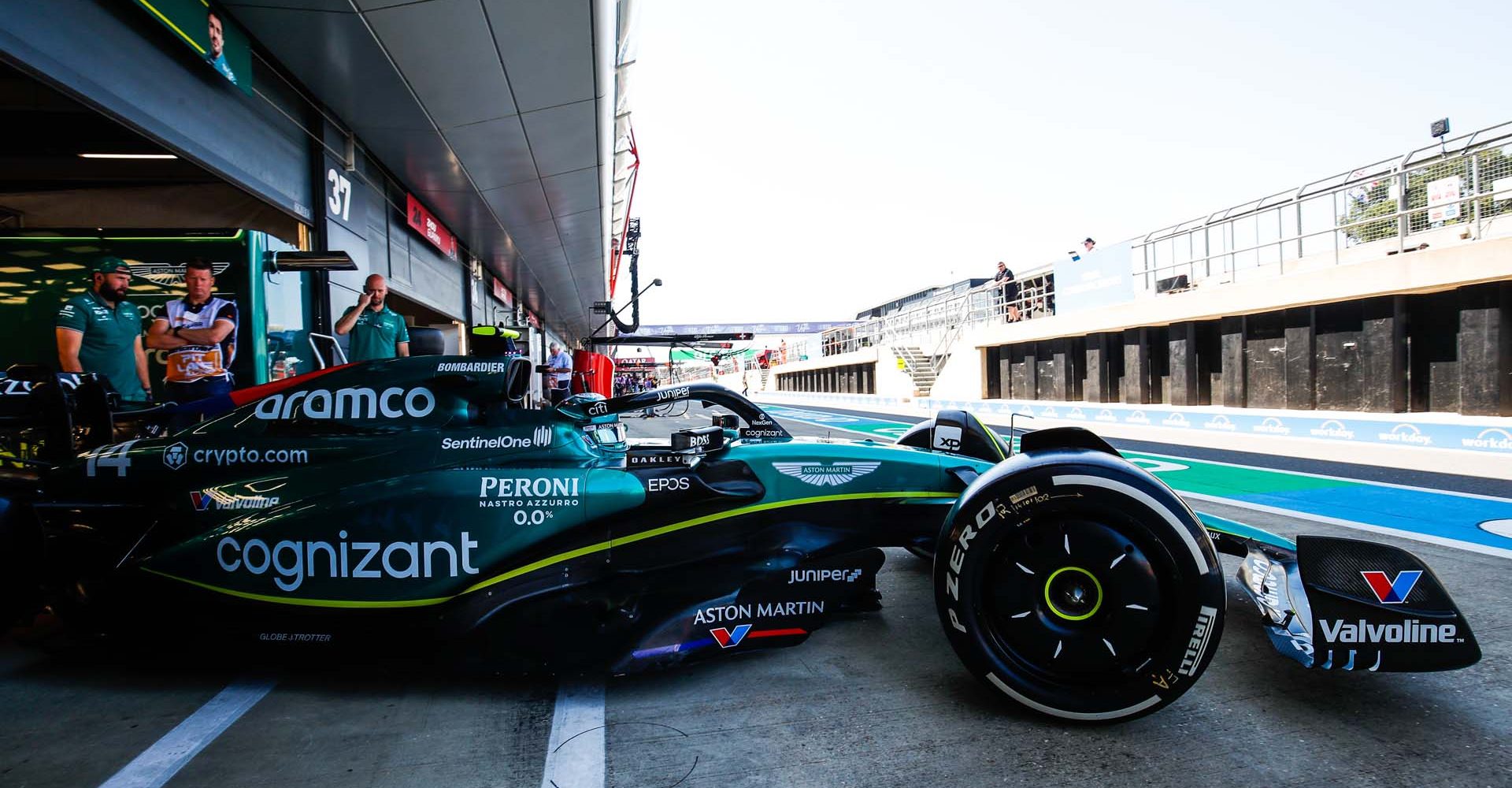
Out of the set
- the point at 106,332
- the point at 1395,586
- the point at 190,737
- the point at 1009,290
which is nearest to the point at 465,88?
the point at 106,332

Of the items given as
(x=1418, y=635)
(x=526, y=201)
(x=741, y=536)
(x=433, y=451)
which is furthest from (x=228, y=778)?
(x=526, y=201)

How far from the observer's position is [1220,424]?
1135 centimetres

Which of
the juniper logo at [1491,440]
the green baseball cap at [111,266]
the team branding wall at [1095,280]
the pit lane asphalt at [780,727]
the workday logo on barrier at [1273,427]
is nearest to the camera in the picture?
the pit lane asphalt at [780,727]

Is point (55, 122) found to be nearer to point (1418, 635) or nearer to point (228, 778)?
point (228, 778)

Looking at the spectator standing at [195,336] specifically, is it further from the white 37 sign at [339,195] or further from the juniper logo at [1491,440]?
the juniper logo at [1491,440]

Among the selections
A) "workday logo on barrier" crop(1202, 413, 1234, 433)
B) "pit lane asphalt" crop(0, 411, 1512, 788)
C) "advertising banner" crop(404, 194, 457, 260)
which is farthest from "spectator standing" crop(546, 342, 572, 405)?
"workday logo on barrier" crop(1202, 413, 1234, 433)

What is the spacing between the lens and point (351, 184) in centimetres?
908

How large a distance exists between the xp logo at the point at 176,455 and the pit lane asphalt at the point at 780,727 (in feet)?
2.74

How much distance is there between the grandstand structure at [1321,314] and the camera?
8.60 meters

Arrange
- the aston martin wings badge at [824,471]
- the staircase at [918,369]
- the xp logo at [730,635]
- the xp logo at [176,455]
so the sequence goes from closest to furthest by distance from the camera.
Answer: the xp logo at [730,635] → the aston martin wings badge at [824,471] → the xp logo at [176,455] → the staircase at [918,369]

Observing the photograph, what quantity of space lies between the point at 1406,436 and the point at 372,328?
12.7m

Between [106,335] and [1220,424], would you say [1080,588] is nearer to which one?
[106,335]

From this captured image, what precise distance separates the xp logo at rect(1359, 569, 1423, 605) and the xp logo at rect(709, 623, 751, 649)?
2022mm

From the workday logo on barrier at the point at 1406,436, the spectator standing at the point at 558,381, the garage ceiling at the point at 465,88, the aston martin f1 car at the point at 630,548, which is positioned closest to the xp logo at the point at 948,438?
the aston martin f1 car at the point at 630,548
